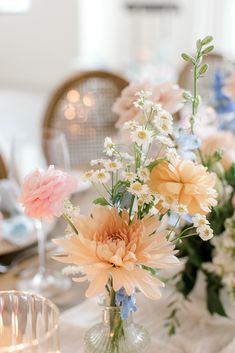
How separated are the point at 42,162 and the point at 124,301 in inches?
40.5

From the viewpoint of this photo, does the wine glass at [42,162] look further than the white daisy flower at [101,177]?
Yes

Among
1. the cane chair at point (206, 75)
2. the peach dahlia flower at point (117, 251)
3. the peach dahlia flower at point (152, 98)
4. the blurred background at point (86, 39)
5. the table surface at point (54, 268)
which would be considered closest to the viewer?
the peach dahlia flower at point (117, 251)

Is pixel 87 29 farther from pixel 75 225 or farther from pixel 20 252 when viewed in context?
pixel 75 225

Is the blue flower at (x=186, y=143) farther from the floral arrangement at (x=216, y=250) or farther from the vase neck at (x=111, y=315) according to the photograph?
the vase neck at (x=111, y=315)

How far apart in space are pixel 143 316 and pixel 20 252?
0.36 metres

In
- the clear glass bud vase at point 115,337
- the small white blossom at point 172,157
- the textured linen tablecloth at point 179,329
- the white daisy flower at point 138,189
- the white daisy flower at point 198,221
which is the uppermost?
the small white blossom at point 172,157

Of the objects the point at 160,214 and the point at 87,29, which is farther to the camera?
the point at 87,29

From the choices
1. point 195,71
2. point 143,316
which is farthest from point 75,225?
point 143,316

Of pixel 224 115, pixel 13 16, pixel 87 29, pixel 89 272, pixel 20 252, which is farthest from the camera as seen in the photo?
pixel 13 16

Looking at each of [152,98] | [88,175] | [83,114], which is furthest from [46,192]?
[83,114]

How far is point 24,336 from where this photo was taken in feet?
2.56

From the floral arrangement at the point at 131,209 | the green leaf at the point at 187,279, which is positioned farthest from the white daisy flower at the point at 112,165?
the green leaf at the point at 187,279

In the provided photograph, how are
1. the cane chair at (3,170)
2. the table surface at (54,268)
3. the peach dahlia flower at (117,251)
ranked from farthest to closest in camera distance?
the cane chair at (3,170), the table surface at (54,268), the peach dahlia flower at (117,251)

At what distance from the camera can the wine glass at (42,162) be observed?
1177 millimetres
